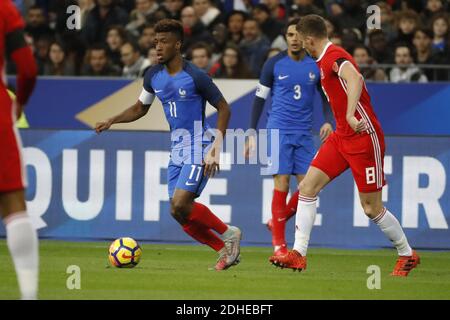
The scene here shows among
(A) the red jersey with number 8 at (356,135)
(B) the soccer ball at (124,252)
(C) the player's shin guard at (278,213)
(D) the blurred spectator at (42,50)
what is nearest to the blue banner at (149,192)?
(C) the player's shin guard at (278,213)

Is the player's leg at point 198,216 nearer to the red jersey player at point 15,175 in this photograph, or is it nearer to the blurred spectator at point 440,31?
the red jersey player at point 15,175

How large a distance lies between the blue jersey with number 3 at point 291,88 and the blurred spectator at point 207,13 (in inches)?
261

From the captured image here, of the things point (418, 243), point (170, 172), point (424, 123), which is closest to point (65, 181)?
point (170, 172)

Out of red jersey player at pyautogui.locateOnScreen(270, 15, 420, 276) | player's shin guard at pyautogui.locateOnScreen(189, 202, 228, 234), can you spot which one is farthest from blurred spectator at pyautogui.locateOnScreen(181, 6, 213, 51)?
red jersey player at pyautogui.locateOnScreen(270, 15, 420, 276)

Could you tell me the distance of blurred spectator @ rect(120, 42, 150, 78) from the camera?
58.2ft

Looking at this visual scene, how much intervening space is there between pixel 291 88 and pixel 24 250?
5.50 m

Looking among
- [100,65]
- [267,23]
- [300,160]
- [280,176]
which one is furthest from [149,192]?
[267,23]

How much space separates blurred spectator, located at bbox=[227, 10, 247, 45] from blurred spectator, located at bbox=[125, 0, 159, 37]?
1.57 metres

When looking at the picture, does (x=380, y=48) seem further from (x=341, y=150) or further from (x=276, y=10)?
(x=341, y=150)

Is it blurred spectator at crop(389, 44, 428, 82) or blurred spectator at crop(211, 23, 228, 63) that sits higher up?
blurred spectator at crop(211, 23, 228, 63)

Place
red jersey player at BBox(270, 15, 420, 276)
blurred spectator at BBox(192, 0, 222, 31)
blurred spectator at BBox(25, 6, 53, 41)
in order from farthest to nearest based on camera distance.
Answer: blurred spectator at BBox(25, 6, 53, 41) < blurred spectator at BBox(192, 0, 222, 31) < red jersey player at BBox(270, 15, 420, 276)

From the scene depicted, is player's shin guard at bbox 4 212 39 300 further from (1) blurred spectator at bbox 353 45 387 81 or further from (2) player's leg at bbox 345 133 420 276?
(1) blurred spectator at bbox 353 45 387 81
